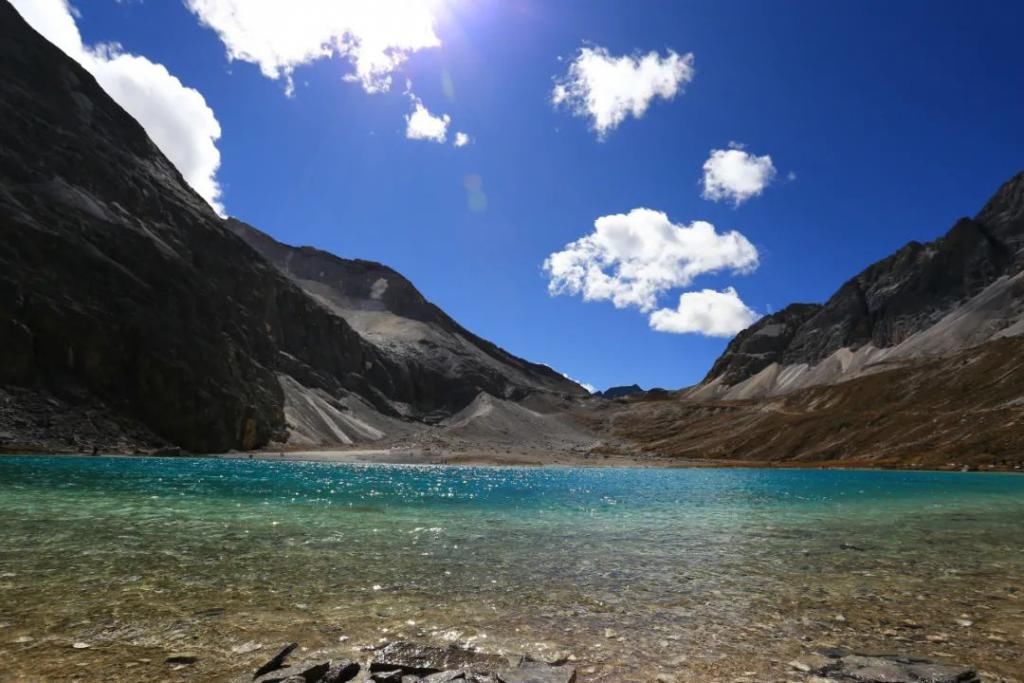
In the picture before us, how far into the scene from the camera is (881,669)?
340 inches

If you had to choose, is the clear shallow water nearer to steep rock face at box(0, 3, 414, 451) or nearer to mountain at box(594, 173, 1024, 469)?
steep rock face at box(0, 3, 414, 451)

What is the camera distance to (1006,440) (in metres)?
95.2

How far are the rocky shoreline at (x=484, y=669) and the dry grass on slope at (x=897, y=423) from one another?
4164 inches

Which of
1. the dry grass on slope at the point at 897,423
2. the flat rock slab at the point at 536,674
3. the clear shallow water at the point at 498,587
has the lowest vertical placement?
the clear shallow water at the point at 498,587

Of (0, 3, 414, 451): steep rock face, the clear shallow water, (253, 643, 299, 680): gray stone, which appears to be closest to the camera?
(253, 643, 299, 680): gray stone

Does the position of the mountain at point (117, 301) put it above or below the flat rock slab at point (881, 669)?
above

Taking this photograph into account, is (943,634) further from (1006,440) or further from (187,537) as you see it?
(1006,440)

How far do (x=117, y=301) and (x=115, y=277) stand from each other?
4912 mm

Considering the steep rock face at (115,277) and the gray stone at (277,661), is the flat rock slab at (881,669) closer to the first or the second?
the gray stone at (277,661)

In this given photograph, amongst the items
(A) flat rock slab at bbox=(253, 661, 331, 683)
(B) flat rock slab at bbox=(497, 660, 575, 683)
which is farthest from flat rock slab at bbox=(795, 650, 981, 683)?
(A) flat rock slab at bbox=(253, 661, 331, 683)

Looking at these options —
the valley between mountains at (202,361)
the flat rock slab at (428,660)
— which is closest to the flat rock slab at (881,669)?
the flat rock slab at (428,660)

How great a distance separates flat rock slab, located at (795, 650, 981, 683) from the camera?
820cm

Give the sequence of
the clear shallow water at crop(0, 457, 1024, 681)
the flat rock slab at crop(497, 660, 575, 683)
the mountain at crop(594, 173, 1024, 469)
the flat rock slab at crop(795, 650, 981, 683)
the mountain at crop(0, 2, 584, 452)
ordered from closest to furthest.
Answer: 1. the flat rock slab at crop(497, 660, 575, 683)
2. the flat rock slab at crop(795, 650, 981, 683)
3. the clear shallow water at crop(0, 457, 1024, 681)
4. the mountain at crop(0, 2, 584, 452)
5. the mountain at crop(594, 173, 1024, 469)

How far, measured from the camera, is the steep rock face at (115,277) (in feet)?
273
